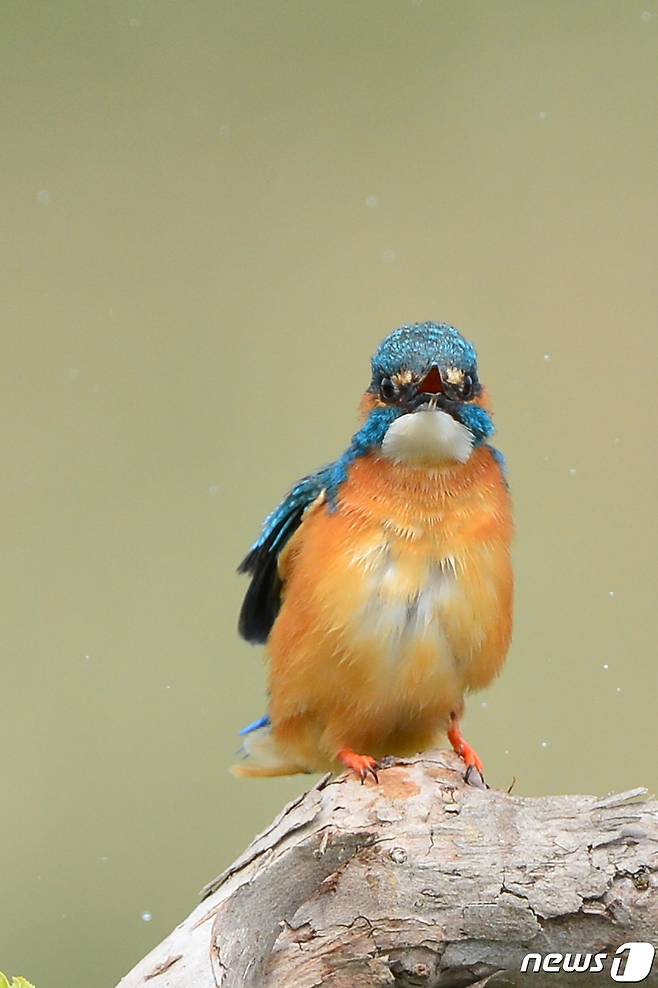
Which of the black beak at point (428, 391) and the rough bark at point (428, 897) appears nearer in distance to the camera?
the rough bark at point (428, 897)

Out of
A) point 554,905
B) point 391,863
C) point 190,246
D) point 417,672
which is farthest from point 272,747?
point 190,246

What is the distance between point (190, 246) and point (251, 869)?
1867mm

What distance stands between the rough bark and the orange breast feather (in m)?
0.18

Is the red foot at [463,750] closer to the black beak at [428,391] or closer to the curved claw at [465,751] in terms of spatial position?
the curved claw at [465,751]

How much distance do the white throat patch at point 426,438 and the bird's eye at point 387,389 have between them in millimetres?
34

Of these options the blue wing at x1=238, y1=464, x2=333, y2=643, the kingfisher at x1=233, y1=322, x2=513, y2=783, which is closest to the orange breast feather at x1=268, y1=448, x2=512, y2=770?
the kingfisher at x1=233, y1=322, x2=513, y2=783

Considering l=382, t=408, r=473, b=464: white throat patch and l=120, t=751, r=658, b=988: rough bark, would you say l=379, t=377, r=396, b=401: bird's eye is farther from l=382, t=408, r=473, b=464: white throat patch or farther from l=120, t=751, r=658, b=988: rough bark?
l=120, t=751, r=658, b=988: rough bark

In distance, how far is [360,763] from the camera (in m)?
1.58

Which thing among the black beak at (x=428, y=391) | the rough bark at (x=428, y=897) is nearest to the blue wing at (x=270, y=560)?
the black beak at (x=428, y=391)

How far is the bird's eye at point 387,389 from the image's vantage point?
5.40ft

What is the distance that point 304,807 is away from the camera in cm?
151

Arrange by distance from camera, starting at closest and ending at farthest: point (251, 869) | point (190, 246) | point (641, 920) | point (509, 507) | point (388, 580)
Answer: point (641, 920) < point (251, 869) < point (388, 580) < point (509, 507) < point (190, 246)

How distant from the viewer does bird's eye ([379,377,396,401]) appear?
5.40ft

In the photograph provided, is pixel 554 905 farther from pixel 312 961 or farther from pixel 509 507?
pixel 509 507
